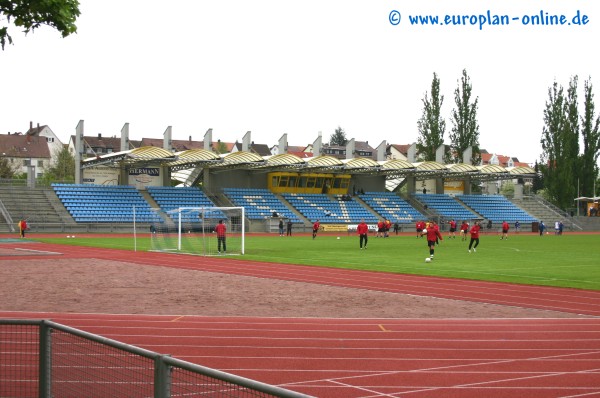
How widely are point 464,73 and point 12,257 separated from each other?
66.8 m

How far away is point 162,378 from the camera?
4.24m

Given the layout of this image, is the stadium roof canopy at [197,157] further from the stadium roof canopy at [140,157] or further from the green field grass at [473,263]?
the green field grass at [473,263]

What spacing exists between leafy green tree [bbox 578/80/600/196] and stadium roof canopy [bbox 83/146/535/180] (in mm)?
9259

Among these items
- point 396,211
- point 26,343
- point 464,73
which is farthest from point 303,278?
point 464,73

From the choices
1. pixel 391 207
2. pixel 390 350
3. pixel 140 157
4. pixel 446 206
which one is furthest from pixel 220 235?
pixel 446 206

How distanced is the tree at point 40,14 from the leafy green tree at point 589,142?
82.3 metres

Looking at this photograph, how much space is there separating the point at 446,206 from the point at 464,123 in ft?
41.0

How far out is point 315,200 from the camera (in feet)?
239

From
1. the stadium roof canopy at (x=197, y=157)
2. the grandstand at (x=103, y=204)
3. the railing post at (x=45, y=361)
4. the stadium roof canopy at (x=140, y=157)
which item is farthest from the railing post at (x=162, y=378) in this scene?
the stadium roof canopy at (x=197, y=157)

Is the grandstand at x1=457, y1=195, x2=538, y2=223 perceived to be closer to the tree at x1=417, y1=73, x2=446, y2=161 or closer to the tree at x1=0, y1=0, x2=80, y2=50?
the tree at x1=417, y1=73, x2=446, y2=161

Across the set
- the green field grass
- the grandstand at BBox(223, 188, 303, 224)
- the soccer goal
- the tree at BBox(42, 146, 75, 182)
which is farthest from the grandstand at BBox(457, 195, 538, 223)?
Result: the tree at BBox(42, 146, 75, 182)

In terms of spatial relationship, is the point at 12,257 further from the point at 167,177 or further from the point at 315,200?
the point at 315,200

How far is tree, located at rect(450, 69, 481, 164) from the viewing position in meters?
85.5

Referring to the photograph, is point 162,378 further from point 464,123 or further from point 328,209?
point 464,123
